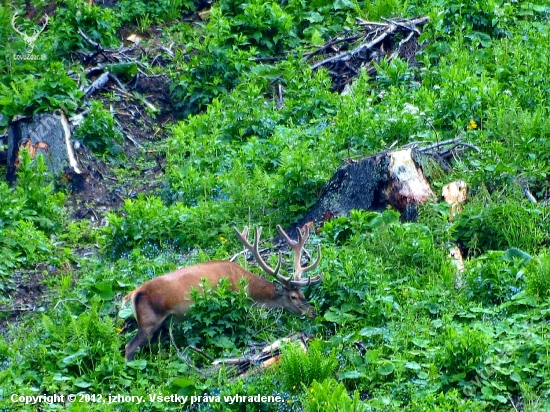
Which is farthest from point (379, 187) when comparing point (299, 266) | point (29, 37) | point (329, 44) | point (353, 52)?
point (29, 37)

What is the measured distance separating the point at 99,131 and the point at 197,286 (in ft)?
16.2

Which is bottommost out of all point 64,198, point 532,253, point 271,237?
point 64,198

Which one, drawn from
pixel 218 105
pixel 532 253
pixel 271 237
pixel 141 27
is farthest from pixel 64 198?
pixel 532 253

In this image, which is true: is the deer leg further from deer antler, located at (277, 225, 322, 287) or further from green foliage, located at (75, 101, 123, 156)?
green foliage, located at (75, 101, 123, 156)

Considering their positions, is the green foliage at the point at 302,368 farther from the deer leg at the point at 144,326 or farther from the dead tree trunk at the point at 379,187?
the dead tree trunk at the point at 379,187

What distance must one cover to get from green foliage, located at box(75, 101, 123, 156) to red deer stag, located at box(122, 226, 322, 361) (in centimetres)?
446

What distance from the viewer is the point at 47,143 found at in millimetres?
12469

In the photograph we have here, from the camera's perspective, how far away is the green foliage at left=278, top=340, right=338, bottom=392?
718 centimetres

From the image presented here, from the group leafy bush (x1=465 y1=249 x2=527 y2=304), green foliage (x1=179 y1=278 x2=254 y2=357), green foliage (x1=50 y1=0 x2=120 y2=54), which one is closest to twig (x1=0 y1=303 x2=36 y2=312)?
green foliage (x1=179 y1=278 x2=254 y2=357)

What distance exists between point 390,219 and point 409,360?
209 centimetres

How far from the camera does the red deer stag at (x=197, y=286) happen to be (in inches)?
325

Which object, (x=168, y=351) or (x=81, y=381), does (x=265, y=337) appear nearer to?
(x=168, y=351)

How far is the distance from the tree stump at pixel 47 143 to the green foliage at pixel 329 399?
244 inches

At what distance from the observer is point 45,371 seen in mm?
7801
